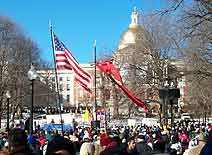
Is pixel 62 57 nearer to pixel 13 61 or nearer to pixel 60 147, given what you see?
pixel 60 147

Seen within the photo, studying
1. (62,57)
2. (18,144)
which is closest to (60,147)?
(18,144)

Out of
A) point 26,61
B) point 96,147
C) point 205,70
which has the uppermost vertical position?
point 26,61

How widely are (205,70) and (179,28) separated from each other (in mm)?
Result: 5703

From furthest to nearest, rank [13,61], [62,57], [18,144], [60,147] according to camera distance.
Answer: [13,61] → [62,57] → [18,144] → [60,147]

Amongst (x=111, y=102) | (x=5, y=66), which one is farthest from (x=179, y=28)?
(x=111, y=102)

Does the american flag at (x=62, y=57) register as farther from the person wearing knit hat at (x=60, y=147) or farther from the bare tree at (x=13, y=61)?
the bare tree at (x=13, y=61)

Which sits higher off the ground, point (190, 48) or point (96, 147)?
point (190, 48)

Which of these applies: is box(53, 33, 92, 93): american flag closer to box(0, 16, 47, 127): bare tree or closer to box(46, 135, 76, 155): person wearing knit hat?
box(46, 135, 76, 155): person wearing knit hat

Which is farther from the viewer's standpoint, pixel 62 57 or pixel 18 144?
pixel 62 57

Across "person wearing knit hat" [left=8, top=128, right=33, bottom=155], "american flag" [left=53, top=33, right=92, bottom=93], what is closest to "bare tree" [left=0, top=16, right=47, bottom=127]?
"american flag" [left=53, top=33, right=92, bottom=93]

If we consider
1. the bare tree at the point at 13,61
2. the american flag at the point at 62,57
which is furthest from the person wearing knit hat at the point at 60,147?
the bare tree at the point at 13,61

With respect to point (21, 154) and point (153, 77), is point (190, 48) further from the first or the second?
point (21, 154)

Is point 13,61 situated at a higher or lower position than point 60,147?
higher

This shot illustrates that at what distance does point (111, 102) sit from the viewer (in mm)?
76625
